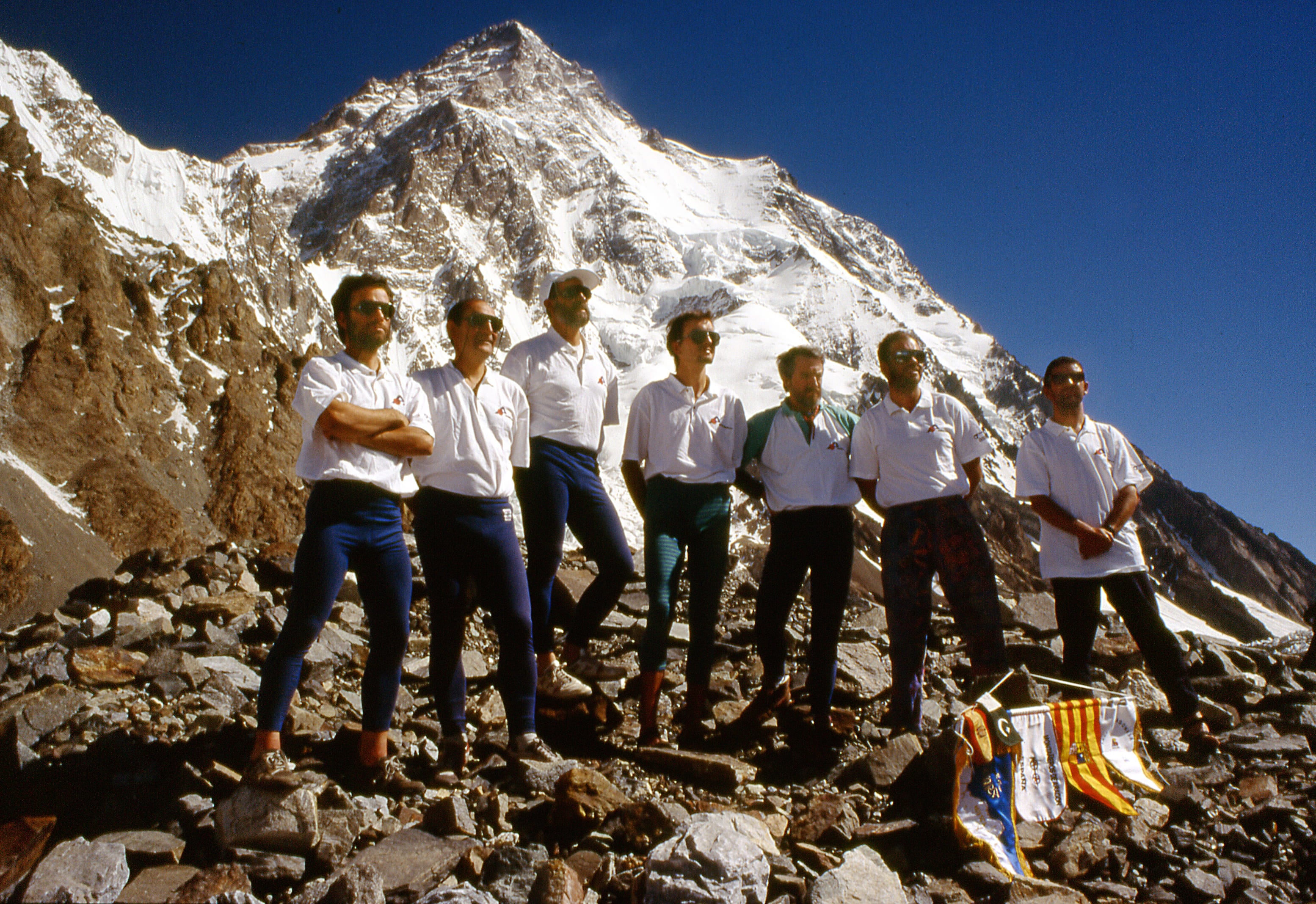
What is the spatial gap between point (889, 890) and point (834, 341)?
15593 centimetres

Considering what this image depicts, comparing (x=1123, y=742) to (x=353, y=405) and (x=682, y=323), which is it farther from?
(x=353, y=405)

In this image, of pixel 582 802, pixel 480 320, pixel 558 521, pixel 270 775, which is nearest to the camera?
pixel 270 775

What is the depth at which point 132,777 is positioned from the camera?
376cm

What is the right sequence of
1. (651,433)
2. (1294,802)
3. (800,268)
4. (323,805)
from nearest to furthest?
(323,805) → (1294,802) → (651,433) → (800,268)

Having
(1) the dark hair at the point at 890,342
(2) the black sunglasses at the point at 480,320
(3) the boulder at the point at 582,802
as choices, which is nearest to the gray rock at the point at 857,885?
(3) the boulder at the point at 582,802

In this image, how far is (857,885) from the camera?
3.03 metres

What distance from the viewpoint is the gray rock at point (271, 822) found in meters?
3.07

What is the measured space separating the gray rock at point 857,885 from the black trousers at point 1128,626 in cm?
246

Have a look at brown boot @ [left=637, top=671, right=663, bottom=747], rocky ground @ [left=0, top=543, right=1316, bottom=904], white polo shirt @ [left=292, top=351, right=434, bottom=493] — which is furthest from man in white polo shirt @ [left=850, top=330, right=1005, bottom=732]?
white polo shirt @ [left=292, top=351, right=434, bottom=493]

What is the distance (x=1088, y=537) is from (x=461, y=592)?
364 cm

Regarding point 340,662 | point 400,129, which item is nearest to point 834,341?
point 400,129

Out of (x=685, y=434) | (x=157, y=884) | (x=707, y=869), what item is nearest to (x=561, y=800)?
(x=707, y=869)

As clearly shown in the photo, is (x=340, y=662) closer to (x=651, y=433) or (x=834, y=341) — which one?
(x=651, y=433)

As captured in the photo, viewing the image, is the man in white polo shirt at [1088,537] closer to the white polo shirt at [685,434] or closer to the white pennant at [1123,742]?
the white pennant at [1123,742]
